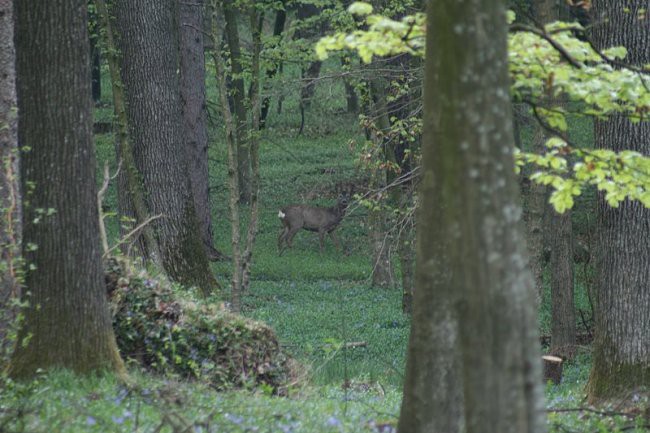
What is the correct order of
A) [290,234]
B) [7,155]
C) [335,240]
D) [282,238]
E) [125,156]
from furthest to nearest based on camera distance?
1. [335,240]
2. [290,234]
3. [282,238]
4. [125,156]
5. [7,155]

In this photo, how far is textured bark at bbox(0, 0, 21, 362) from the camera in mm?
7929

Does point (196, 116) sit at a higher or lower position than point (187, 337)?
higher

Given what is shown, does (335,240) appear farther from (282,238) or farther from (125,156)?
(125,156)

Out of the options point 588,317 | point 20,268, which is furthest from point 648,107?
point 588,317

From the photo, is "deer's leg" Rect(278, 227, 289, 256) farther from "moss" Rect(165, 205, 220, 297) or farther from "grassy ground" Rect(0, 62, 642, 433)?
"moss" Rect(165, 205, 220, 297)

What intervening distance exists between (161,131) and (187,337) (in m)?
6.52

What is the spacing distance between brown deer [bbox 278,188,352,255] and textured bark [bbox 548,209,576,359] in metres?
11.8

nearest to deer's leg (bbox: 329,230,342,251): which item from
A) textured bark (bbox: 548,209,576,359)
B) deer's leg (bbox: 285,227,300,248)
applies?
deer's leg (bbox: 285,227,300,248)

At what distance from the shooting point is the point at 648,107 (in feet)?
23.2

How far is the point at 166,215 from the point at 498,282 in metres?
12.2

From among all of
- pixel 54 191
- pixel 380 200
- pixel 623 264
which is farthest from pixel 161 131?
pixel 54 191

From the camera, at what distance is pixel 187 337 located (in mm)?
9875

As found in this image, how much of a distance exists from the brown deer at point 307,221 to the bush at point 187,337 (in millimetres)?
17332

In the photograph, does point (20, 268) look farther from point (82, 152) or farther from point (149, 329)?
Result: point (149, 329)
